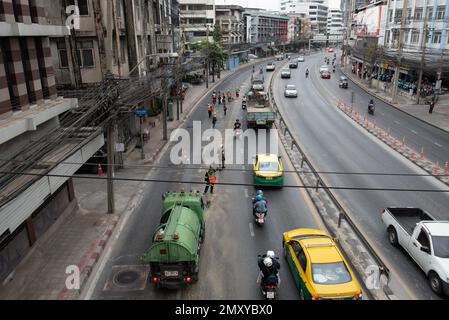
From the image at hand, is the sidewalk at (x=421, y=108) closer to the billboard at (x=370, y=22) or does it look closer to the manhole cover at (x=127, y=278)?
the billboard at (x=370, y=22)

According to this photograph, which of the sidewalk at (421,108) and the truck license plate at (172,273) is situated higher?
the truck license plate at (172,273)

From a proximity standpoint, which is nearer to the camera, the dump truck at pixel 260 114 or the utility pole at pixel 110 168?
the utility pole at pixel 110 168

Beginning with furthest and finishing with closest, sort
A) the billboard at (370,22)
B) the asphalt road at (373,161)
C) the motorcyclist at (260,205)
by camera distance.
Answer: the billboard at (370,22) → the motorcyclist at (260,205) → the asphalt road at (373,161)

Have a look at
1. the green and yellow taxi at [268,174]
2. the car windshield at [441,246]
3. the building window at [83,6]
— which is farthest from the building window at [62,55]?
the car windshield at [441,246]

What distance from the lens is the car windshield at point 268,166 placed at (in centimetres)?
2130

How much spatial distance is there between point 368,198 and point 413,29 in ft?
159

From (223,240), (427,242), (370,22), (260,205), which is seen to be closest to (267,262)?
(223,240)

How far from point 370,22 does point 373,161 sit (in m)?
66.0

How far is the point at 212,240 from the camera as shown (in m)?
16.1

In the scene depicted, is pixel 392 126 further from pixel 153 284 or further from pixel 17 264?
pixel 17 264

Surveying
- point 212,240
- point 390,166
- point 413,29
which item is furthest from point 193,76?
point 212,240

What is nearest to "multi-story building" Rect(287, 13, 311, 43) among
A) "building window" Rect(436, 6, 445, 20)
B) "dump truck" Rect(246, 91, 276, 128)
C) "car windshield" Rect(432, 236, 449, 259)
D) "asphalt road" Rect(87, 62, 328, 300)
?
"building window" Rect(436, 6, 445, 20)

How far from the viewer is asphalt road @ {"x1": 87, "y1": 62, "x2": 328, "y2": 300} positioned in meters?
12.8

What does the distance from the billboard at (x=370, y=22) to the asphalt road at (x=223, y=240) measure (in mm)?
63168
